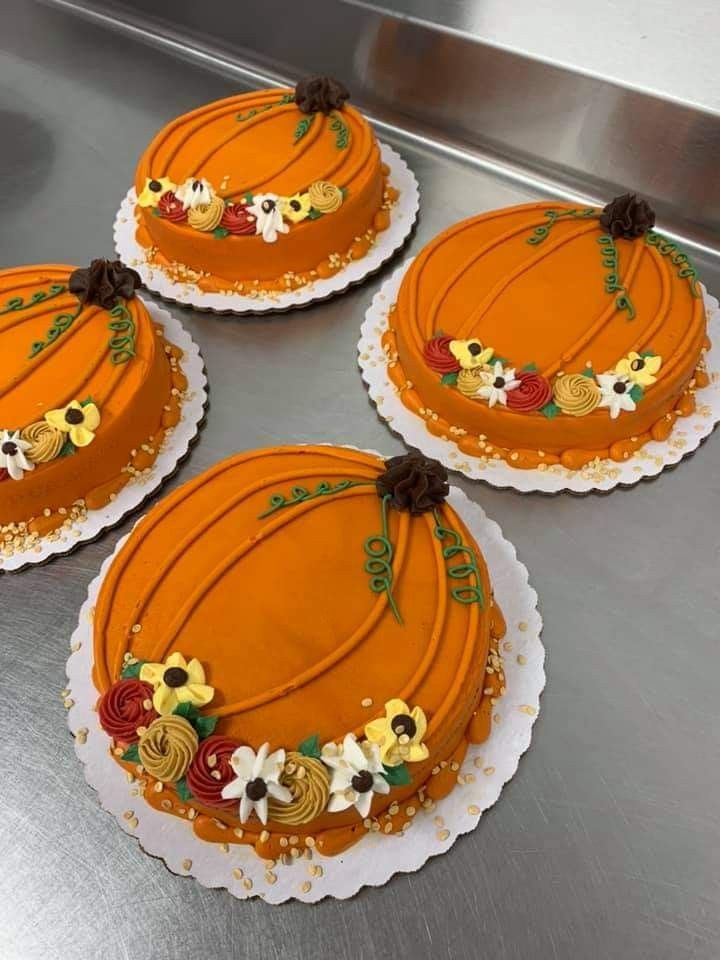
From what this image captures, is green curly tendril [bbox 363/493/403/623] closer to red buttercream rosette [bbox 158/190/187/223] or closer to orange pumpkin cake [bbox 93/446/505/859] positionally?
orange pumpkin cake [bbox 93/446/505/859]

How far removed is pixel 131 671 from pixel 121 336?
0.95 m

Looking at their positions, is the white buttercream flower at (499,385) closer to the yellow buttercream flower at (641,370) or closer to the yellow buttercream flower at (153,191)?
the yellow buttercream flower at (641,370)

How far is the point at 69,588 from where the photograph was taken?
215 cm

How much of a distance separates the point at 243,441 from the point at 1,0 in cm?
275

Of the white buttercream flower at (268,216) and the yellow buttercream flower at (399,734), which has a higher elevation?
the white buttercream flower at (268,216)

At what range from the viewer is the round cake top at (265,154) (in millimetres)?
2469

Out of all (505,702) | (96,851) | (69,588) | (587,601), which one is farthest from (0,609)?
(587,601)

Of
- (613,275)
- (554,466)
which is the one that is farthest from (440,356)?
(613,275)

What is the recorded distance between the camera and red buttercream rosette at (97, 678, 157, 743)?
1.58 m

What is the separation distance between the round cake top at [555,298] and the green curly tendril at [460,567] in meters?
0.47

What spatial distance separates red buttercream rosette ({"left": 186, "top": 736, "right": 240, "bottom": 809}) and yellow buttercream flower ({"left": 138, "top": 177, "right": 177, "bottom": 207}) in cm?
167

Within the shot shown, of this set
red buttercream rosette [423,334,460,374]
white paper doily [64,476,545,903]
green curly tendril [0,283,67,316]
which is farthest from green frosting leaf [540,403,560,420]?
green curly tendril [0,283,67,316]

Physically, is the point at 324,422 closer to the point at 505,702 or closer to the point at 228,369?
the point at 228,369

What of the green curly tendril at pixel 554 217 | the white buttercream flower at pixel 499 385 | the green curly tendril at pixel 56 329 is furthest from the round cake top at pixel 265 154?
the white buttercream flower at pixel 499 385
